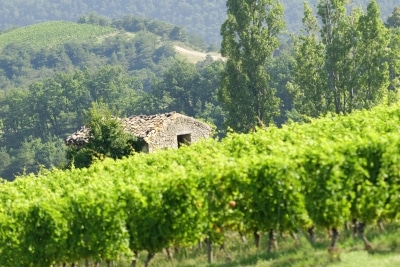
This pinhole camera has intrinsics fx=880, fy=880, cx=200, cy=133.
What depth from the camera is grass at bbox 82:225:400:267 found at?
55.7ft

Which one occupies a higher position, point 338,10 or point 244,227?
point 338,10

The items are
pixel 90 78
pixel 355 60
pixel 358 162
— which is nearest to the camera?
pixel 358 162

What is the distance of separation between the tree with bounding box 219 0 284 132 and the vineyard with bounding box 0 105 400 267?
3109 cm

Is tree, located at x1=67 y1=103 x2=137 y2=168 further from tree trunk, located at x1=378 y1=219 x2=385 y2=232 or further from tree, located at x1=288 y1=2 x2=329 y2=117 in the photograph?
tree trunk, located at x1=378 y1=219 x2=385 y2=232

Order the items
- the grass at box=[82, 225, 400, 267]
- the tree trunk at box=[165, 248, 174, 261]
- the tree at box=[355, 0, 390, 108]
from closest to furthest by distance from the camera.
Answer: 1. the grass at box=[82, 225, 400, 267]
2. the tree trunk at box=[165, 248, 174, 261]
3. the tree at box=[355, 0, 390, 108]

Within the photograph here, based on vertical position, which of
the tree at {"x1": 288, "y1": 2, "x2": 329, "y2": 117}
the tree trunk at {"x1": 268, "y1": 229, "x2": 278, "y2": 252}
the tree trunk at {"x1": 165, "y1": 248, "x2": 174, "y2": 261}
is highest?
the tree at {"x1": 288, "y1": 2, "x2": 329, "y2": 117}

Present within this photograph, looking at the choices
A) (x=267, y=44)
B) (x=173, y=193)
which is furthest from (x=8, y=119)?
(x=173, y=193)

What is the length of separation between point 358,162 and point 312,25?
4003cm

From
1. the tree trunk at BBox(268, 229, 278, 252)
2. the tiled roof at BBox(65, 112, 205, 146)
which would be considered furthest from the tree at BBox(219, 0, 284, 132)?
the tree trunk at BBox(268, 229, 278, 252)

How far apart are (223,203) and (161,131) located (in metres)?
24.1

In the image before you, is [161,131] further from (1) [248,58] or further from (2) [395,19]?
(2) [395,19]

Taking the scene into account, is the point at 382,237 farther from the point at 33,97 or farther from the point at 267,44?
the point at 33,97

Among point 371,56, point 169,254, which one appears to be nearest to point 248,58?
point 371,56

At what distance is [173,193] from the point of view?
19531 mm
